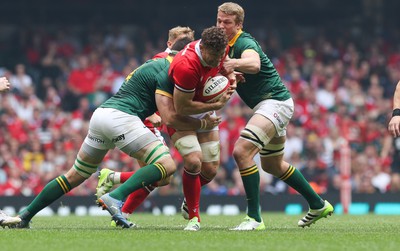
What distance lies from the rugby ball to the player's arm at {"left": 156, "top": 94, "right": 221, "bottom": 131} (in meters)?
0.27

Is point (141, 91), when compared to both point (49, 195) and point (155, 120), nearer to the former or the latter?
point (155, 120)

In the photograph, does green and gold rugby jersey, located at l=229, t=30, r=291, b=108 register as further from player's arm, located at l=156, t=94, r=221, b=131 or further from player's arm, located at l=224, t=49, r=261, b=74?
player's arm, located at l=156, t=94, r=221, b=131

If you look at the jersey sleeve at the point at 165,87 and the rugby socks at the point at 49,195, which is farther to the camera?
the rugby socks at the point at 49,195

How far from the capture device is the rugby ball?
1005 cm

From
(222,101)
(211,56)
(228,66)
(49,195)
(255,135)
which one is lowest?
(49,195)

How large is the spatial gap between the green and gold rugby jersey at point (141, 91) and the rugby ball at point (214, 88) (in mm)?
444

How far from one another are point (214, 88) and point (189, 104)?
12.4 inches

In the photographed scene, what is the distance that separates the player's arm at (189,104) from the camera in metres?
9.87

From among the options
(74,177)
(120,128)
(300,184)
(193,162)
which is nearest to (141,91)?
(120,128)

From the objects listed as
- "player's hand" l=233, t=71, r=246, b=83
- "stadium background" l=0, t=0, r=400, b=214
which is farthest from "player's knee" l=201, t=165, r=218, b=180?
"stadium background" l=0, t=0, r=400, b=214

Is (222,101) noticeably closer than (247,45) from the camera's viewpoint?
Yes

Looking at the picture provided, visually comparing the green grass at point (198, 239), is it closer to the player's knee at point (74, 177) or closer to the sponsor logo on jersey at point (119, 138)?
the player's knee at point (74, 177)

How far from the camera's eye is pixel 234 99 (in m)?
21.0

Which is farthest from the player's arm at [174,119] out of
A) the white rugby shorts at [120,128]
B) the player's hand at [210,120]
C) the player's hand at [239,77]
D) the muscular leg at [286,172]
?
the muscular leg at [286,172]
